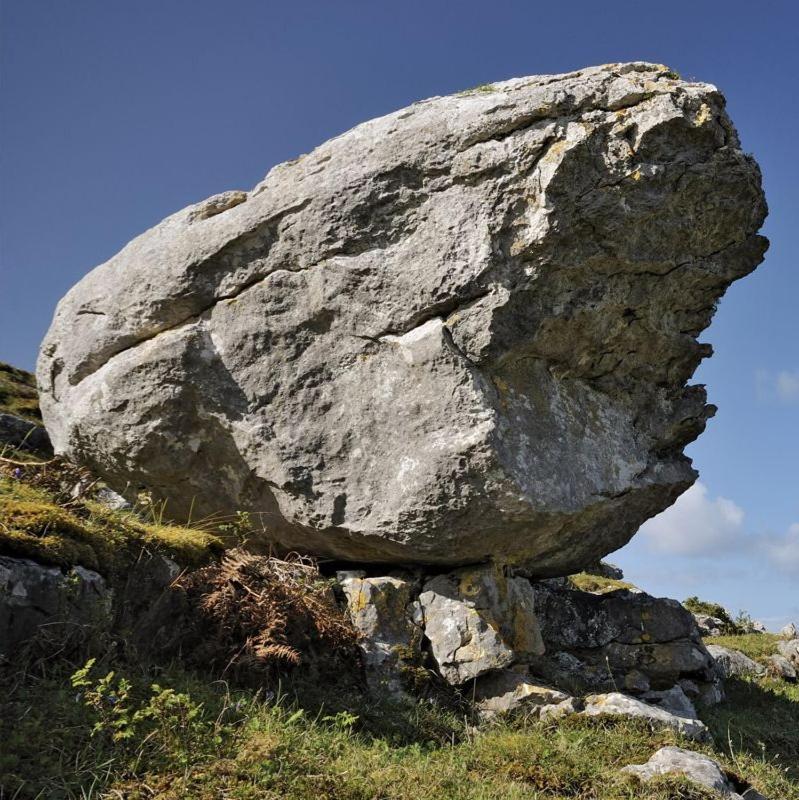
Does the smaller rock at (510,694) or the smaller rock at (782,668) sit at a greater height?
the smaller rock at (782,668)

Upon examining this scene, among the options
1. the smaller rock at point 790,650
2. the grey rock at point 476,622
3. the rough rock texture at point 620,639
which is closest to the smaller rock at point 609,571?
the smaller rock at point 790,650

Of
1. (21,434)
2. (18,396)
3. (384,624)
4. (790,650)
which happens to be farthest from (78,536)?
(790,650)

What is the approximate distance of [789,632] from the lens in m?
22.3

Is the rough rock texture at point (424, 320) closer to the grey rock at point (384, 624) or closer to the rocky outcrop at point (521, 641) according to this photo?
the grey rock at point (384, 624)

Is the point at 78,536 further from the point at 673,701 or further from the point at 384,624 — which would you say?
the point at 673,701

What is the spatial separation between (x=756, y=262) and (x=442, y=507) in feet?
22.8

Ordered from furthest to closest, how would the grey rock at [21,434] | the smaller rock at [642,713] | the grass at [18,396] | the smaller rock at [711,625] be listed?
the smaller rock at [711,625], the grass at [18,396], the grey rock at [21,434], the smaller rock at [642,713]

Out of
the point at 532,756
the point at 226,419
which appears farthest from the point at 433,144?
the point at 532,756

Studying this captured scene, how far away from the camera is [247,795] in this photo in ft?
20.0

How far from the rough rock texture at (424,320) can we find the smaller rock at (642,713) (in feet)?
7.56

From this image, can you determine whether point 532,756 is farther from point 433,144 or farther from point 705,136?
point 705,136

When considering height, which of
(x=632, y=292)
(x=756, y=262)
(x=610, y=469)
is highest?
(x=756, y=262)

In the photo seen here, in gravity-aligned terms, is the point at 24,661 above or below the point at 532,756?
below

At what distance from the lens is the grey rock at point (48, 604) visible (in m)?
7.45
